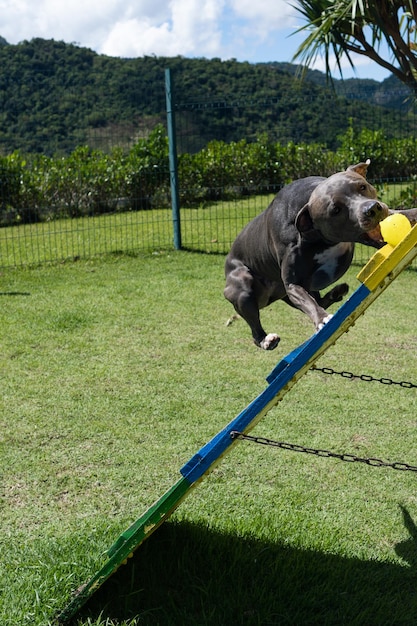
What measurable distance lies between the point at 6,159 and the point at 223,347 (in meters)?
8.82

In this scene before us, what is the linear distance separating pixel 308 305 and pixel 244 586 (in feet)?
4.77

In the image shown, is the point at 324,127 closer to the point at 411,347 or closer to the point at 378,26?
the point at 378,26

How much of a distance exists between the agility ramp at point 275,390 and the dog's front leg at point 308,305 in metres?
0.09

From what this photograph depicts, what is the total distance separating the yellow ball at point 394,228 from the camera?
231 centimetres

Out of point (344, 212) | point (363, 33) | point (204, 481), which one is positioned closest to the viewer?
point (344, 212)

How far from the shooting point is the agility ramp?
2.37m

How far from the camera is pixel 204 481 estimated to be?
13.5 feet

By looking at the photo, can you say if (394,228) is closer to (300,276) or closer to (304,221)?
(304,221)

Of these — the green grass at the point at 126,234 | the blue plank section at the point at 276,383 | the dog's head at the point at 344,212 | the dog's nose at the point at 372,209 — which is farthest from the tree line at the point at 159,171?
the dog's nose at the point at 372,209

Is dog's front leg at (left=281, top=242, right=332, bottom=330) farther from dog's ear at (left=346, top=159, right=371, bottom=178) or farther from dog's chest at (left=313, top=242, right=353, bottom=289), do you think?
dog's ear at (left=346, top=159, right=371, bottom=178)

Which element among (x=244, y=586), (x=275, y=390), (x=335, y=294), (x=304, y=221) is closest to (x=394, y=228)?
(x=304, y=221)

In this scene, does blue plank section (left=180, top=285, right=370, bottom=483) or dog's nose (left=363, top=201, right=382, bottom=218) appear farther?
blue plank section (left=180, top=285, right=370, bottom=483)

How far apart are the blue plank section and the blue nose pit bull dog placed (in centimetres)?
8

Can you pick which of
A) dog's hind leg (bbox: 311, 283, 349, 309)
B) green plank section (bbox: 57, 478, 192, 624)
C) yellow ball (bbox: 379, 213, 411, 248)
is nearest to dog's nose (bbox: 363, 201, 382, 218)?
yellow ball (bbox: 379, 213, 411, 248)
